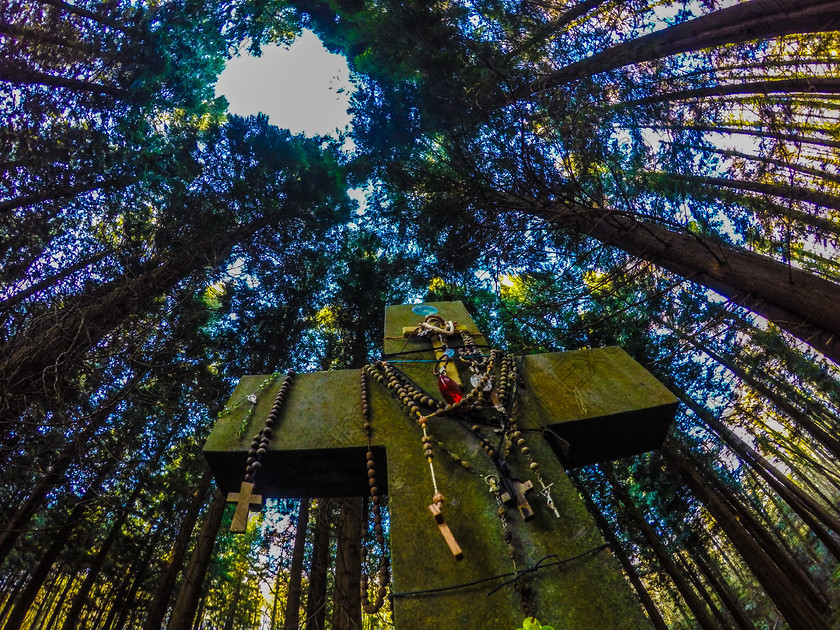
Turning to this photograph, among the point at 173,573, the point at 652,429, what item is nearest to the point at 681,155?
the point at 652,429

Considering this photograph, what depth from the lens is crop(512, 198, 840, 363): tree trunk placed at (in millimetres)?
3068

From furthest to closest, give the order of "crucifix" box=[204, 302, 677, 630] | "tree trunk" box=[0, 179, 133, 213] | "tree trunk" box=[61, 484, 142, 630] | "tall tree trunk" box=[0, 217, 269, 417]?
1. "tree trunk" box=[61, 484, 142, 630]
2. "tree trunk" box=[0, 179, 133, 213]
3. "tall tree trunk" box=[0, 217, 269, 417]
4. "crucifix" box=[204, 302, 677, 630]

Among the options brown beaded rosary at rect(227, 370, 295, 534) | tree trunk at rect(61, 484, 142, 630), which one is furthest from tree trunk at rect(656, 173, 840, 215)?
tree trunk at rect(61, 484, 142, 630)

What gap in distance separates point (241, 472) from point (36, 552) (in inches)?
424

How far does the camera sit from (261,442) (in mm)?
1785

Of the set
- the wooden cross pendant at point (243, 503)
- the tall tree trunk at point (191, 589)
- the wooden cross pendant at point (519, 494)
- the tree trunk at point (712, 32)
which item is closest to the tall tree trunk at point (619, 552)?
the tall tree trunk at point (191, 589)

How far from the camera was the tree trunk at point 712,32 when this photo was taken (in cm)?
476

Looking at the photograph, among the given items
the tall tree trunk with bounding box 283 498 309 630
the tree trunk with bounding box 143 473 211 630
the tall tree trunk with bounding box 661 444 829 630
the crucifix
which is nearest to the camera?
the crucifix

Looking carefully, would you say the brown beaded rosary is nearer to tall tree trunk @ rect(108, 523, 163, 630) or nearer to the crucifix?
the crucifix

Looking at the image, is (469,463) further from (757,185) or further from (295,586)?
(757,185)

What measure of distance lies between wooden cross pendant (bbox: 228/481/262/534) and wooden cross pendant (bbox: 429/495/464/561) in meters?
0.65

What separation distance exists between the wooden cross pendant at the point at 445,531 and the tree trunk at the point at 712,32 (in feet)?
17.7

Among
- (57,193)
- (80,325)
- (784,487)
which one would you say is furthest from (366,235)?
(784,487)

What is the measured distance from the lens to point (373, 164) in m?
9.49
